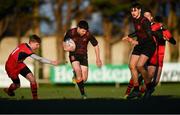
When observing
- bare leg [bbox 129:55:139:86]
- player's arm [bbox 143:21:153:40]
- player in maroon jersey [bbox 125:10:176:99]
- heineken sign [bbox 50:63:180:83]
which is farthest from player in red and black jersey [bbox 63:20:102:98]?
heineken sign [bbox 50:63:180:83]

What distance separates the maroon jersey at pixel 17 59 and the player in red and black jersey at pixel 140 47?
2.46 metres

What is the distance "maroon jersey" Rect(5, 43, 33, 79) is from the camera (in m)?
15.9

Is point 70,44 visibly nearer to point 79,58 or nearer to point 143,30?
point 79,58

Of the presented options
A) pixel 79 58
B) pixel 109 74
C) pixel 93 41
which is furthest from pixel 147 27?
pixel 109 74

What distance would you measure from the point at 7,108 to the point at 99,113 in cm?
163

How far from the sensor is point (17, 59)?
52.9 feet

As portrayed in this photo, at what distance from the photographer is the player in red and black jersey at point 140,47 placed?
15547mm

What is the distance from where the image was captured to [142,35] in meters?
15.7

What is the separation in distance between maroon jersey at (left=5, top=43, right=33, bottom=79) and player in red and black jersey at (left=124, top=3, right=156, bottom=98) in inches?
97.0

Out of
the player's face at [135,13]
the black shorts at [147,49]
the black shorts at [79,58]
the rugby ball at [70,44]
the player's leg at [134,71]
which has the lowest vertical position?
the player's leg at [134,71]

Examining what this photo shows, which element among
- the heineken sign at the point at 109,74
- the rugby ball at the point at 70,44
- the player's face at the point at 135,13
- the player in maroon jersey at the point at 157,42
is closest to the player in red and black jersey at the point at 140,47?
the player's face at the point at 135,13

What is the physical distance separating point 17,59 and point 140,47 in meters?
2.92

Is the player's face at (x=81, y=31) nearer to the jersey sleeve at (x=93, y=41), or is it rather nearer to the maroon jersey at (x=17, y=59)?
the jersey sleeve at (x=93, y=41)

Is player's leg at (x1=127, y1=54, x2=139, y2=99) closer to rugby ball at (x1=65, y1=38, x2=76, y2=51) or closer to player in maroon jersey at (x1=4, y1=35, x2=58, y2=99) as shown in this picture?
rugby ball at (x1=65, y1=38, x2=76, y2=51)
